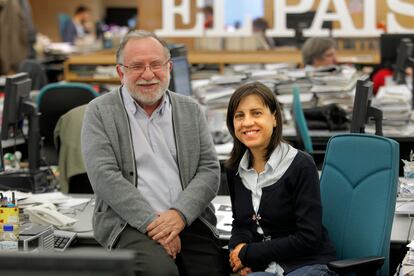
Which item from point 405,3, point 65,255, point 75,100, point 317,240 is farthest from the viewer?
point 405,3

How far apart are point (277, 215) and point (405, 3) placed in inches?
205

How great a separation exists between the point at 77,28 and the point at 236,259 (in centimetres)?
1196

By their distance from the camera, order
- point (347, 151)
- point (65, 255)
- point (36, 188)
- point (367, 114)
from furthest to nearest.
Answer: point (36, 188), point (367, 114), point (347, 151), point (65, 255)

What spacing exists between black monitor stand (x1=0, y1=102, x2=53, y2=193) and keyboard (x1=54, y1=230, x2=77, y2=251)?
0.96 m

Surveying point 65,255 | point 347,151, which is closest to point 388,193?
point 347,151

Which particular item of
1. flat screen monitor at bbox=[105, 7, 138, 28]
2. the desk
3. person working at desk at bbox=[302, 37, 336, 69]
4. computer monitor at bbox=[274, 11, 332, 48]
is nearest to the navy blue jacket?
the desk

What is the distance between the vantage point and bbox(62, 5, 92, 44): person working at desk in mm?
14047

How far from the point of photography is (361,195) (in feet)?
8.95

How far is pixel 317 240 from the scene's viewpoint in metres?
2.62

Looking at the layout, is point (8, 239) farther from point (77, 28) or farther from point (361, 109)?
point (77, 28)

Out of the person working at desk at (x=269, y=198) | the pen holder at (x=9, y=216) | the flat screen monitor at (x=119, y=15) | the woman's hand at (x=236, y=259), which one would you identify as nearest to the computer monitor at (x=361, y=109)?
the person working at desk at (x=269, y=198)

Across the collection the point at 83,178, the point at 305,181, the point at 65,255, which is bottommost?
the point at 83,178

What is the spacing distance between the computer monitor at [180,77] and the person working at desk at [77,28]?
9002mm

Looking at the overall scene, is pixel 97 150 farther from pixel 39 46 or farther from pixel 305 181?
pixel 39 46
